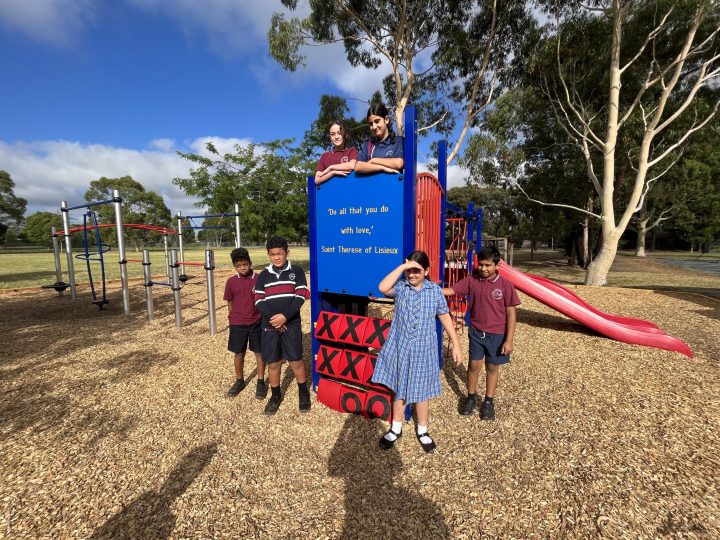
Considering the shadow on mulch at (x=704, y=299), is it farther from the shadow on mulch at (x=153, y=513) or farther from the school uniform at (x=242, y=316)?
the shadow on mulch at (x=153, y=513)

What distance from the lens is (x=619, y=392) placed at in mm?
3857

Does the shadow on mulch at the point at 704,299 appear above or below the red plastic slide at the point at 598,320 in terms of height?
below

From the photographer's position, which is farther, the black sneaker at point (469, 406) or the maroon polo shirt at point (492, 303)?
the black sneaker at point (469, 406)

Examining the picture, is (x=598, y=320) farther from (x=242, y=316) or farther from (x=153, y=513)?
(x=153, y=513)

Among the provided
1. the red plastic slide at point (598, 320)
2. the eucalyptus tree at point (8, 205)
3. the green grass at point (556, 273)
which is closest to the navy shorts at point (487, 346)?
the red plastic slide at point (598, 320)

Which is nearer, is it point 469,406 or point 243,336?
point 469,406

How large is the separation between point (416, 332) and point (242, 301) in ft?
6.84

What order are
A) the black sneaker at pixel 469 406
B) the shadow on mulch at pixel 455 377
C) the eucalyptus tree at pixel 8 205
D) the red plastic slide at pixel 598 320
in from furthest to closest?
1. the eucalyptus tree at pixel 8 205
2. the red plastic slide at pixel 598 320
3. the shadow on mulch at pixel 455 377
4. the black sneaker at pixel 469 406

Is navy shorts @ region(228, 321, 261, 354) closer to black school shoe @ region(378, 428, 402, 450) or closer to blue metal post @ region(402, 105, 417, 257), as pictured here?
black school shoe @ region(378, 428, 402, 450)

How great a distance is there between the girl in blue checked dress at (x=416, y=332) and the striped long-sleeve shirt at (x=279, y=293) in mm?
989

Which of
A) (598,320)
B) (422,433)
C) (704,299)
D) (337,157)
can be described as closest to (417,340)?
(422,433)

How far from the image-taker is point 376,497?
2299mm

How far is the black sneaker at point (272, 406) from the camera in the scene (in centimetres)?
339

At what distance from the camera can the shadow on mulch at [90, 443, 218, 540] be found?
79.5 inches
